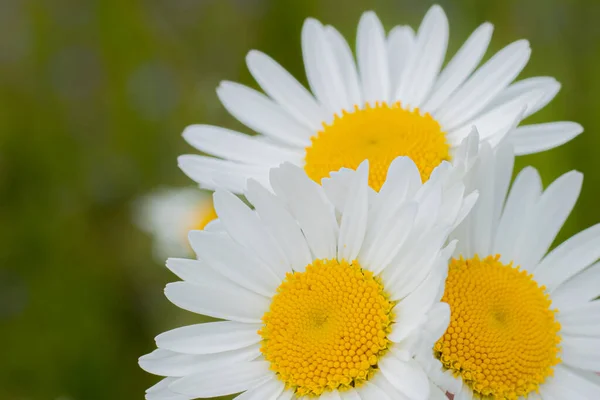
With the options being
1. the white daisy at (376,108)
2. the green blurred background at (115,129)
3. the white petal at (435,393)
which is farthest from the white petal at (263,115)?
the green blurred background at (115,129)

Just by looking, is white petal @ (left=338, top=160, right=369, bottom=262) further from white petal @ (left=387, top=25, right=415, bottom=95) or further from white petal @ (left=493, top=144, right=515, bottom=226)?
white petal @ (left=387, top=25, right=415, bottom=95)

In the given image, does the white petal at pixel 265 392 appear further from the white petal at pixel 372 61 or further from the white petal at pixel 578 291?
the white petal at pixel 372 61

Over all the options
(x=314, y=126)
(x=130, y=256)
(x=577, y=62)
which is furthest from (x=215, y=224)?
(x=577, y=62)

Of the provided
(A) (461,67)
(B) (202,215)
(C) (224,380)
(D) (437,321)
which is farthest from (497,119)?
(B) (202,215)

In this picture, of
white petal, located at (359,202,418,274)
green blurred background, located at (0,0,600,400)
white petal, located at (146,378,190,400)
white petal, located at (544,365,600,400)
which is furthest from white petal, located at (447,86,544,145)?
green blurred background, located at (0,0,600,400)

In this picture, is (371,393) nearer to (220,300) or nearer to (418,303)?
(418,303)

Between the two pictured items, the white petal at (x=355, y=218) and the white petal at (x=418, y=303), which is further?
the white petal at (x=355, y=218)
